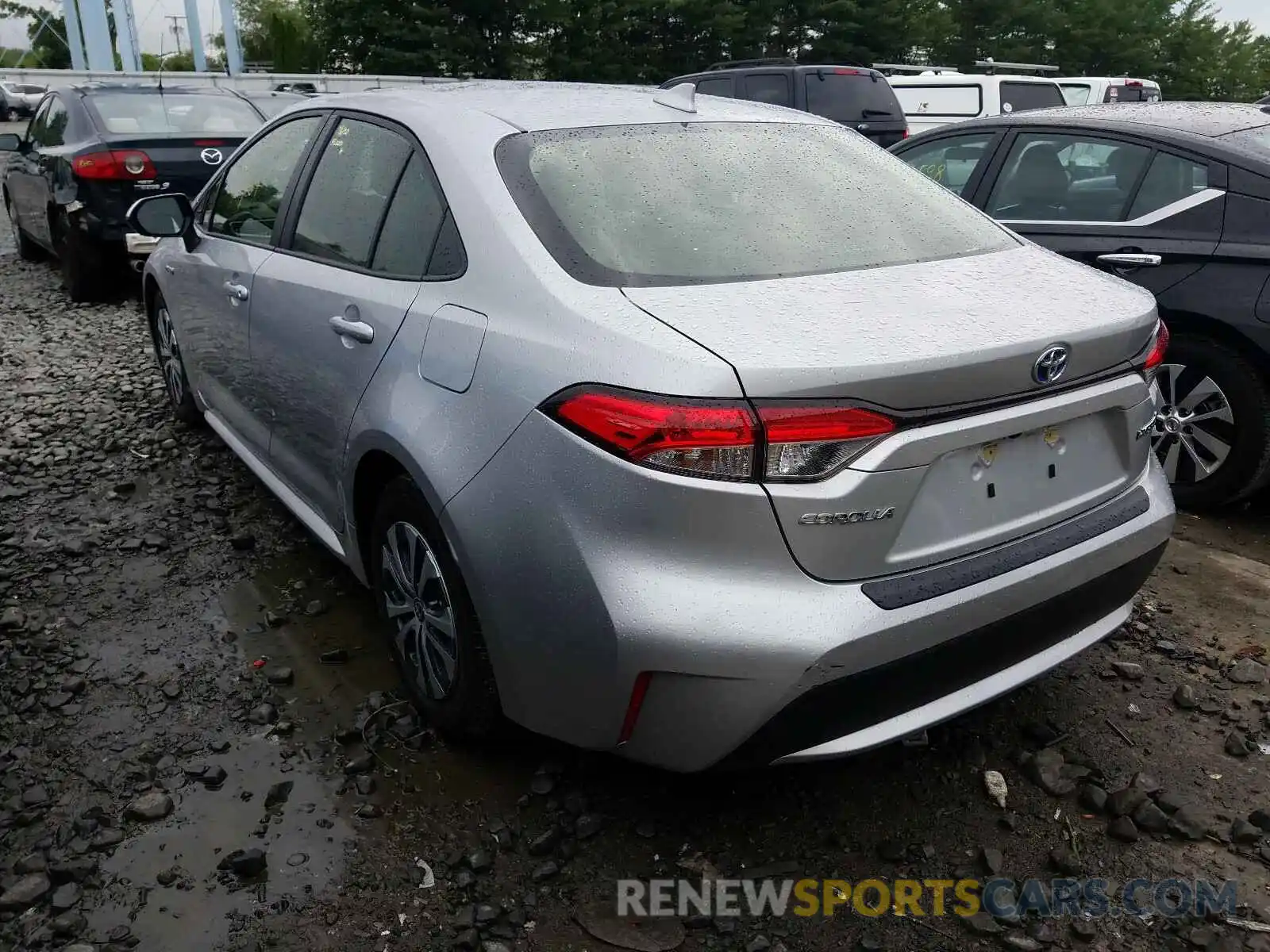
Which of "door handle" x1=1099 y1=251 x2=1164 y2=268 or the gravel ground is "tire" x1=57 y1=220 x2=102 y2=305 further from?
"door handle" x1=1099 y1=251 x2=1164 y2=268

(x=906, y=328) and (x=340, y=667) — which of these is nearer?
(x=906, y=328)

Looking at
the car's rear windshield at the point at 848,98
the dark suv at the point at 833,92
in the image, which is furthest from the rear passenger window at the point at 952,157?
the car's rear windshield at the point at 848,98

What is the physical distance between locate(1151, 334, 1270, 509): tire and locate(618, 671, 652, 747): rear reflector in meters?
2.94

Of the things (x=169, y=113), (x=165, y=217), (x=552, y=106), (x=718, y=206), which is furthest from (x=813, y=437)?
(x=169, y=113)

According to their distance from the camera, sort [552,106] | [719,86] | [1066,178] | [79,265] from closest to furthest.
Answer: [552,106], [1066,178], [79,265], [719,86]

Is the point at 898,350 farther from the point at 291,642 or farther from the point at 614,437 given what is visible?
the point at 291,642

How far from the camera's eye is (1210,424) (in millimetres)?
4223

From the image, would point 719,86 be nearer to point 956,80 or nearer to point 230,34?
point 956,80

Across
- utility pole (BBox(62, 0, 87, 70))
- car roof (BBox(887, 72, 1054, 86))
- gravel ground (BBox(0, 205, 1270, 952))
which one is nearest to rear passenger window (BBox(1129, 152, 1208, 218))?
gravel ground (BBox(0, 205, 1270, 952))

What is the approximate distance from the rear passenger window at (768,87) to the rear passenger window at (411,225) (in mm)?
10509

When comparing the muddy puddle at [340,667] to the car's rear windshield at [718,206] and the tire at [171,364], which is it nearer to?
the car's rear windshield at [718,206]

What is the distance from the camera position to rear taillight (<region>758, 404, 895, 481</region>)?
1.92 meters

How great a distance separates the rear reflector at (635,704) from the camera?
2.04 m

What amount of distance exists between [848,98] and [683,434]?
11.7 meters
